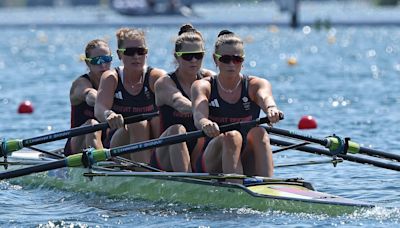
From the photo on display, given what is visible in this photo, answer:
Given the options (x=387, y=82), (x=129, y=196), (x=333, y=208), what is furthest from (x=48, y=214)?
(x=387, y=82)

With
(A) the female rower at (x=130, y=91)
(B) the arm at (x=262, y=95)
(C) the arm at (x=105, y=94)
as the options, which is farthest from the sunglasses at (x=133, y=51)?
(B) the arm at (x=262, y=95)

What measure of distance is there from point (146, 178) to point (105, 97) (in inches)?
42.6

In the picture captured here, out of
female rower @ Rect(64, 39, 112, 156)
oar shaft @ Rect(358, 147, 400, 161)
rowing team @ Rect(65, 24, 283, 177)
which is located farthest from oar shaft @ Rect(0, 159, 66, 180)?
oar shaft @ Rect(358, 147, 400, 161)

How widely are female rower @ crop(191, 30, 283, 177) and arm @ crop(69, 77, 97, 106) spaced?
5.91ft

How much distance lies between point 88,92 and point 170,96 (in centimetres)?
143

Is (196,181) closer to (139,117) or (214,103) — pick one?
(214,103)

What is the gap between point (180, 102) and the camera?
10297 mm

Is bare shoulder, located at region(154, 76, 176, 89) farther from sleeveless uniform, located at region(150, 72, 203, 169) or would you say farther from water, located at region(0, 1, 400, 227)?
water, located at region(0, 1, 400, 227)

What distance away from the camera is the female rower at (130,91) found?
431 inches

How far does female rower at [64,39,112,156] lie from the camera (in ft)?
37.8

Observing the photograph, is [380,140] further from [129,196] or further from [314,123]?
[129,196]

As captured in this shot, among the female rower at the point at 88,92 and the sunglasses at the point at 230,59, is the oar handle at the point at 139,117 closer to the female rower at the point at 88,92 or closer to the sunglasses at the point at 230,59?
the female rower at the point at 88,92

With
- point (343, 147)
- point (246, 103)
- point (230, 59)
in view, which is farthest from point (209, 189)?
point (343, 147)

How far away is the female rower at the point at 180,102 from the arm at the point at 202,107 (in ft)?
0.99
